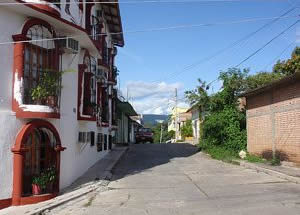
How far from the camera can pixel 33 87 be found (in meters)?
12.5

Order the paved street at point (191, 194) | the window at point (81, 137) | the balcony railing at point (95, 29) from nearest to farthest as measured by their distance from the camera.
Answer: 1. the paved street at point (191, 194)
2. the window at point (81, 137)
3. the balcony railing at point (95, 29)

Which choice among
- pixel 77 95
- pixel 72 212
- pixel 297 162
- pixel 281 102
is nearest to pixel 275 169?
pixel 297 162

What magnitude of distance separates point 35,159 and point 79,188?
205 centimetres

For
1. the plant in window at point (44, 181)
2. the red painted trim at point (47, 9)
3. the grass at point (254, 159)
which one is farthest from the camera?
the grass at point (254, 159)

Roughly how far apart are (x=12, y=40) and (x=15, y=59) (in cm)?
51

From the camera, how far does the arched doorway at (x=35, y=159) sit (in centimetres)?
1176

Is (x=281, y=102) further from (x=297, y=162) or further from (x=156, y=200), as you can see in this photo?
(x=156, y=200)

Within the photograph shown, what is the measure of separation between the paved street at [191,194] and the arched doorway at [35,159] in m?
1.07

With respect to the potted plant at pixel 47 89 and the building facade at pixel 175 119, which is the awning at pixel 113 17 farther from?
the building facade at pixel 175 119

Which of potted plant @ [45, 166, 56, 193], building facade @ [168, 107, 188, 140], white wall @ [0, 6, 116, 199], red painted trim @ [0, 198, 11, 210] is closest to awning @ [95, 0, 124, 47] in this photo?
white wall @ [0, 6, 116, 199]

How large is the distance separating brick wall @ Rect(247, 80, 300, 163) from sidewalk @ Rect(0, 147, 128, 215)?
24.5 ft

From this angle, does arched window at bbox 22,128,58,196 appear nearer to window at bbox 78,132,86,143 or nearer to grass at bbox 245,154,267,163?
window at bbox 78,132,86,143

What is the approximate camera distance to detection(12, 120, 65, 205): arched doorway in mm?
11758

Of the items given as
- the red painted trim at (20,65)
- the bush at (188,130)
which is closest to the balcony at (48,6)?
the red painted trim at (20,65)
